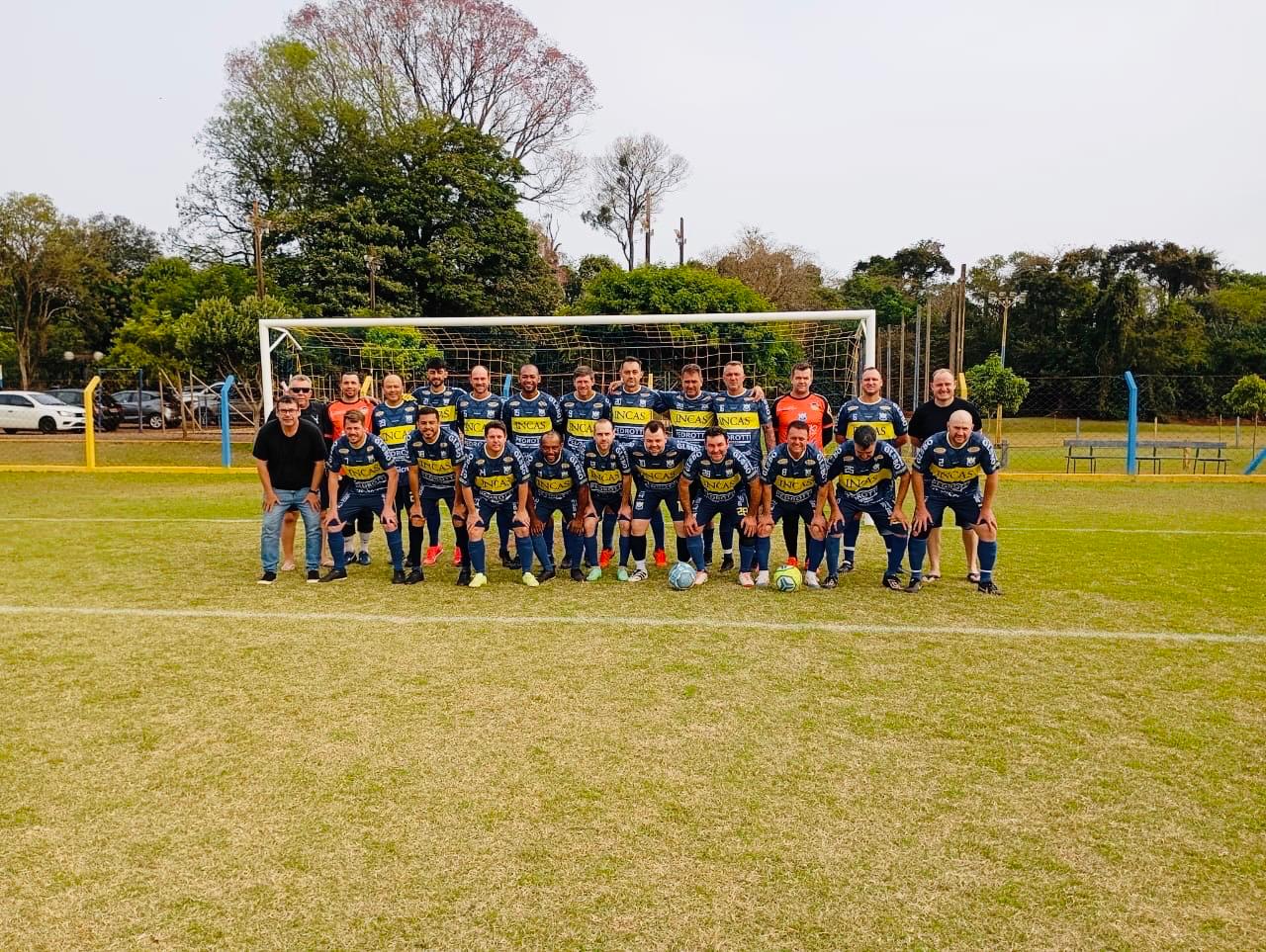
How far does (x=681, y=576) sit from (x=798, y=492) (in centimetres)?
122

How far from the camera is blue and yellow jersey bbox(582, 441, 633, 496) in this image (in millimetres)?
7703

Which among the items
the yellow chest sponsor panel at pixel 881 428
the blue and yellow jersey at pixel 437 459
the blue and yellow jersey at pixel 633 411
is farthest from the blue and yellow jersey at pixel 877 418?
the blue and yellow jersey at pixel 437 459

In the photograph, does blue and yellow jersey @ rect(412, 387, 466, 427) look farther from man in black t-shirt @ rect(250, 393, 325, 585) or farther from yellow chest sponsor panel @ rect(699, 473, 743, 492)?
yellow chest sponsor panel @ rect(699, 473, 743, 492)

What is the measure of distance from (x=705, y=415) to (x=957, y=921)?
5.95 metres

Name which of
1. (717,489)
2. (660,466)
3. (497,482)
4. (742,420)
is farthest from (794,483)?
(497,482)

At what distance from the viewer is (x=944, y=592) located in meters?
7.14

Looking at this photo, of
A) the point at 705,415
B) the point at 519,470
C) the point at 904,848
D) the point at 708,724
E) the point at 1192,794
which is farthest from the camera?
the point at 705,415

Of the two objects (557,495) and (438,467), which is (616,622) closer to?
(557,495)

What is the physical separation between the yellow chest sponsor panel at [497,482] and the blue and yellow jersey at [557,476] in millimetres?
189

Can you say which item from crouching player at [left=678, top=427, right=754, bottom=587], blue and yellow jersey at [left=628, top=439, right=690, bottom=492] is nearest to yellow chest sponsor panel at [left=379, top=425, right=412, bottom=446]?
blue and yellow jersey at [left=628, top=439, right=690, bottom=492]

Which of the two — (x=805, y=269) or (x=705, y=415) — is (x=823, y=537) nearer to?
(x=705, y=415)

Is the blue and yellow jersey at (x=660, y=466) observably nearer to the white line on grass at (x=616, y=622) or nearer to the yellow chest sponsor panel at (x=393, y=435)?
the white line on grass at (x=616, y=622)

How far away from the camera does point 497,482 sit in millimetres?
7676

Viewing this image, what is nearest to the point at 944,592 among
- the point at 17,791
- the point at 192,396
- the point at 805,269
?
the point at 17,791
